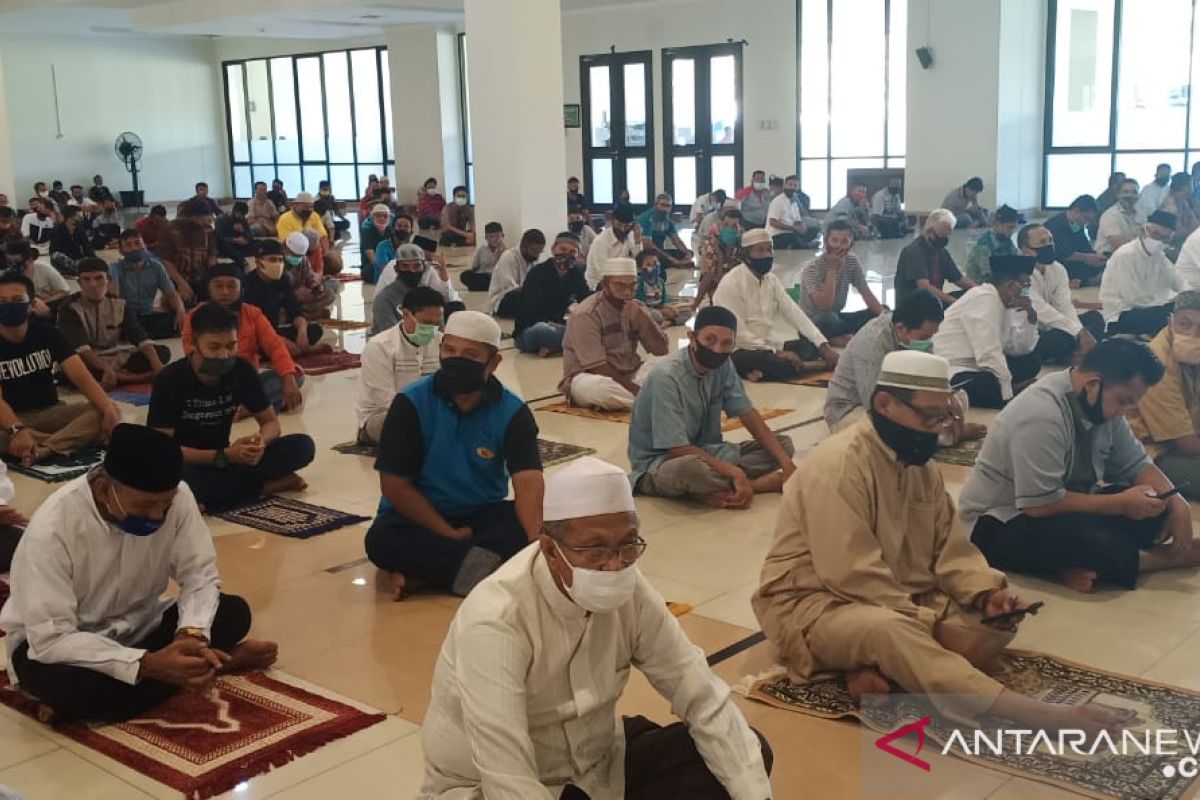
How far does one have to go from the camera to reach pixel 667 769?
7.47 feet

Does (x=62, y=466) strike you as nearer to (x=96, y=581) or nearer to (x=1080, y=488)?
(x=96, y=581)

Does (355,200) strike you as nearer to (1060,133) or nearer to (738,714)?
(1060,133)

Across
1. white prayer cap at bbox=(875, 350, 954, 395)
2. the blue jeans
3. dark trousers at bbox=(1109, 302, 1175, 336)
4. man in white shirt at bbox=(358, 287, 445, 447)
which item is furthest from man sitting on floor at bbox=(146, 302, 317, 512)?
dark trousers at bbox=(1109, 302, 1175, 336)

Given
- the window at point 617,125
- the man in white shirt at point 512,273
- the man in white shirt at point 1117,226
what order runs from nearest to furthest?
1. the man in white shirt at point 512,273
2. the man in white shirt at point 1117,226
3. the window at point 617,125

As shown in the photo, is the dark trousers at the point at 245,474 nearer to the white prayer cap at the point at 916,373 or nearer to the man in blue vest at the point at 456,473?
the man in blue vest at the point at 456,473

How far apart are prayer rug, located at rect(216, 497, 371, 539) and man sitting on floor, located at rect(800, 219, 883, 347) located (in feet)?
13.8

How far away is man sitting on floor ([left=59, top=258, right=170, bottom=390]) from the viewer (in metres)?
7.98

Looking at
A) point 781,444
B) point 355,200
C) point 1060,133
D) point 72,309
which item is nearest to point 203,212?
point 72,309

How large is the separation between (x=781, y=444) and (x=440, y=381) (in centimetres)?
202

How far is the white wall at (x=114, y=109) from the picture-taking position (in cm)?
2467

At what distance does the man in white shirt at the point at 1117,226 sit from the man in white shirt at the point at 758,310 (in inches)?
223

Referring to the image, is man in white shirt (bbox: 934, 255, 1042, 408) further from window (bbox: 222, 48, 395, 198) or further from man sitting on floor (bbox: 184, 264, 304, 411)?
window (bbox: 222, 48, 395, 198)

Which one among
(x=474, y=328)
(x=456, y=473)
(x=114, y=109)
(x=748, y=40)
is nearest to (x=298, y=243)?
(x=474, y=328)

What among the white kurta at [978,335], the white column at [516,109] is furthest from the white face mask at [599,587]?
the white column at [516,109]
